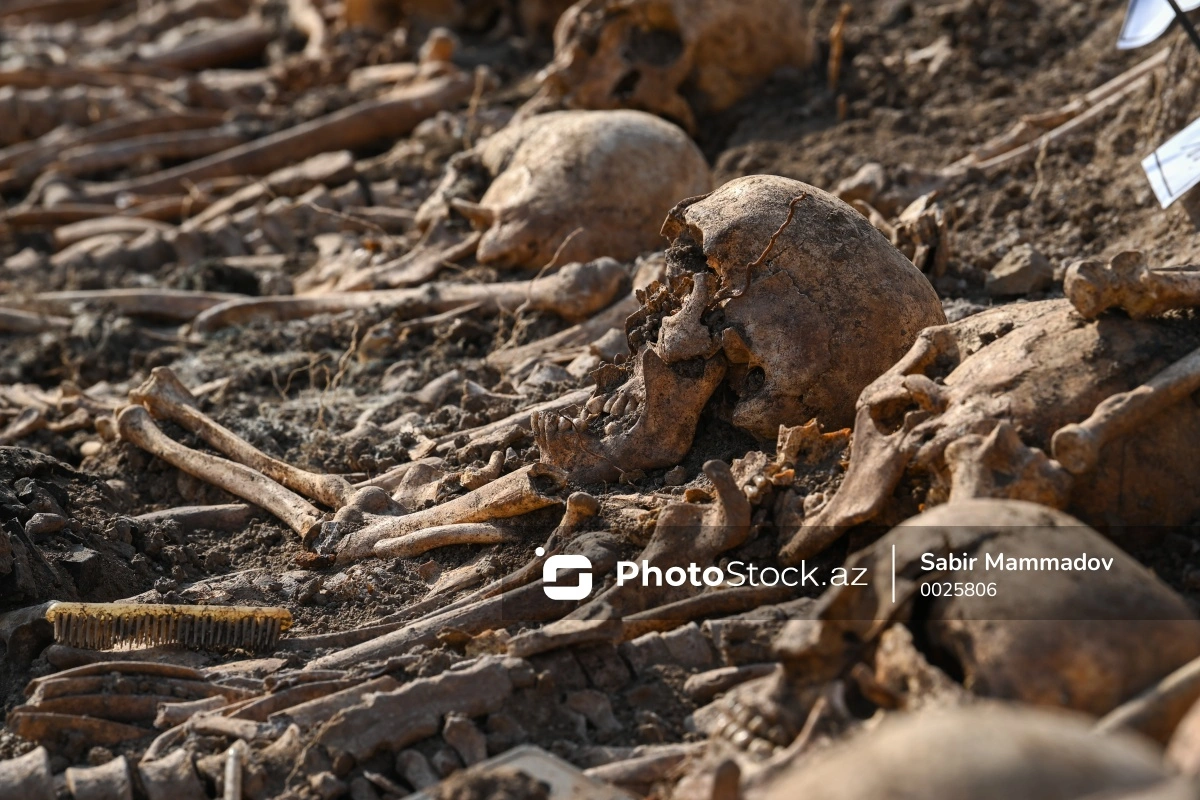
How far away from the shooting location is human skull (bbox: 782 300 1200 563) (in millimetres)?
3723

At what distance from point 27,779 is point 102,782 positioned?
19 cm

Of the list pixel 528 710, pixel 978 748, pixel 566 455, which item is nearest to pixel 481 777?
pixel 528 710

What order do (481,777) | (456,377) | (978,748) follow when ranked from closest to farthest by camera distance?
(978,748), (481,777), (456,377)

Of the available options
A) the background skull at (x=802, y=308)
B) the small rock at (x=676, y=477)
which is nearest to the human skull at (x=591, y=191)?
the background skull at (x=802, y=308)

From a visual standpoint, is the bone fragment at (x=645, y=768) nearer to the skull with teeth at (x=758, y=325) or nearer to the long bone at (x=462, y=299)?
the skull with teeth at (x=758, y=325)

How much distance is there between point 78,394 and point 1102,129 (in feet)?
18.7

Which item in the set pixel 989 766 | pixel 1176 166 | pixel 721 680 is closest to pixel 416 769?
pixel 721 680

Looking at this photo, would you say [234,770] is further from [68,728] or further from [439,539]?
[439,539]

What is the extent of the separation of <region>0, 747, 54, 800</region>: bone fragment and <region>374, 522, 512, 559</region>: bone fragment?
1.55m

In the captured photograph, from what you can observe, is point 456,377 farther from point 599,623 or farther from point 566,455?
point 599,623

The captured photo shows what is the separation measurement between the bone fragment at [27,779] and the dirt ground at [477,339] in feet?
0.77

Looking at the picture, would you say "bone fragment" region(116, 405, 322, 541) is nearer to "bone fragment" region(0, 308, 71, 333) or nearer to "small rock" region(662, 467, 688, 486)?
"small rock" region(662, 467, 688, 486)

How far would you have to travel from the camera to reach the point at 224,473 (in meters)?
5.85

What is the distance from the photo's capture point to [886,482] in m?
3.98
